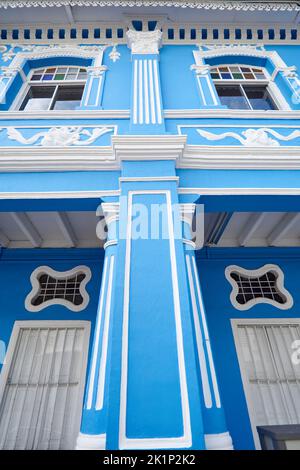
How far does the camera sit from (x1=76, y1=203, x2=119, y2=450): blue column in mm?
1905

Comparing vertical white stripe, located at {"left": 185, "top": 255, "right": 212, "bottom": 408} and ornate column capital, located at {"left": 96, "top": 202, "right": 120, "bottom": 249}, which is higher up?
ornate column capital, located at {"left": 96, "top": 202, "right": 120, "bottom": 249}

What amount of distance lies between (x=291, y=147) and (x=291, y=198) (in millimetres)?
781

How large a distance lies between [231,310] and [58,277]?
292 cm

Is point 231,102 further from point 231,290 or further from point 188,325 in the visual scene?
point 188,325

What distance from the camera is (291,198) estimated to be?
10.4ft

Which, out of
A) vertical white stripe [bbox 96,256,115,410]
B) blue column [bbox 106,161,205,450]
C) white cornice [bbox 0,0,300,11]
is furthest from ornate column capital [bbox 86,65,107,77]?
vertical white stripe [bbox 96,256,115,410]

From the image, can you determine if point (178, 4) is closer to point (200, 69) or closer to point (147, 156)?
point (200, 69)

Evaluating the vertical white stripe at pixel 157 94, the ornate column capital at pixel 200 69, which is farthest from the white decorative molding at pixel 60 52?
the ornate column capital at pixel 200 69

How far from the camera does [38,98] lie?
4.80 meters

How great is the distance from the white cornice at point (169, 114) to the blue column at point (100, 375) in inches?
82.1

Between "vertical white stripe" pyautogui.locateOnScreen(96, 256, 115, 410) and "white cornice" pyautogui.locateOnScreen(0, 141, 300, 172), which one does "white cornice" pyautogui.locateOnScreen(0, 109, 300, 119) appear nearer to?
"white cornice" pyautogui.locateOnScreen(0, 141, 300, 172)

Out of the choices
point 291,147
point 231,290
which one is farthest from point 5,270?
point 291,147

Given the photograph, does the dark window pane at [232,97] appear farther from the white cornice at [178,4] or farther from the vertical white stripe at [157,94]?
the white cornice at [178,4]

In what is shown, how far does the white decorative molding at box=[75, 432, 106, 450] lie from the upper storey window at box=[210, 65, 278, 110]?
16.7 ft
